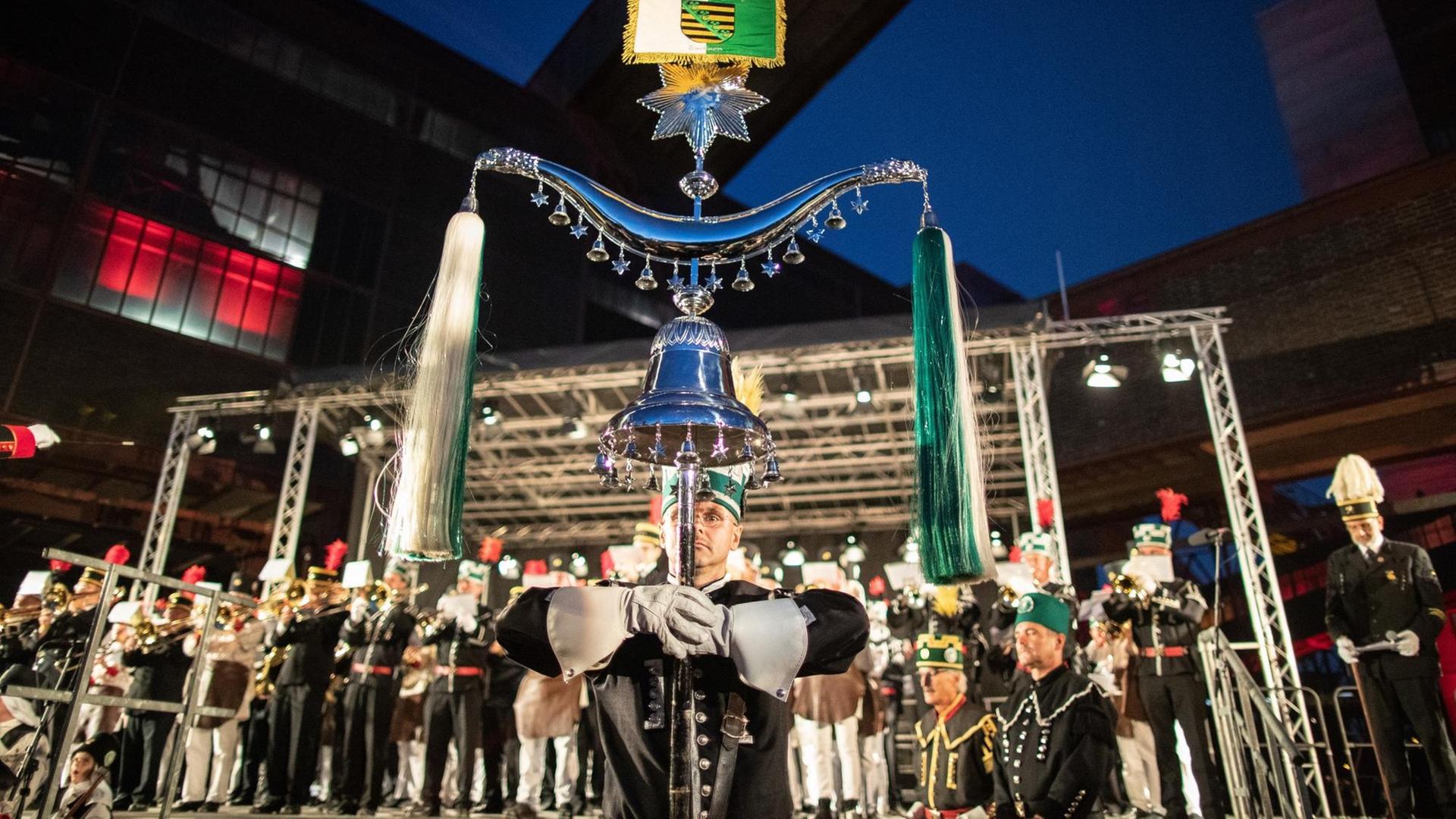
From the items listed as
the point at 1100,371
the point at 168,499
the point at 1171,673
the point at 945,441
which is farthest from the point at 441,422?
the point at 168,499

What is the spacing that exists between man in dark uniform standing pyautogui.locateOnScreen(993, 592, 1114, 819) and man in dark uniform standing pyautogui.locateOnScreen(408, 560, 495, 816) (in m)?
5.37

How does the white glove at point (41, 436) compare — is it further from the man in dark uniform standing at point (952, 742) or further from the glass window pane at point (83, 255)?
the glass window pane at point (83, 255)

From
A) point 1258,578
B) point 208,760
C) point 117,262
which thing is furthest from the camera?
point 117,262

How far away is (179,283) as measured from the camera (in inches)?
623

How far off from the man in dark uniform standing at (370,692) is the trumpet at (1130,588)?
6185mm

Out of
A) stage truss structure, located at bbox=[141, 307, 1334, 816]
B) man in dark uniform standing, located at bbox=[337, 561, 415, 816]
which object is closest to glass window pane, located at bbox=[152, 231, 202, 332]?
stage truss structure, located at bbox=[141, 307, 1334, 816]

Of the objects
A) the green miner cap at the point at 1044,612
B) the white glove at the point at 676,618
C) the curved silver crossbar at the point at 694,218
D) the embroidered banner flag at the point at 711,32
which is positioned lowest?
the white glove at the point at 676,618

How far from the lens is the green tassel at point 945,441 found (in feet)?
6.81

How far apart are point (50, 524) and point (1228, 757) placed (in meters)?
14.9

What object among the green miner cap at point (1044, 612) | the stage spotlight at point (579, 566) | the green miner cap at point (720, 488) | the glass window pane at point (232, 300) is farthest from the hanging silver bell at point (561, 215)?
the glass window pane at point (232, 300)

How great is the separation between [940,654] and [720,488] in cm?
353

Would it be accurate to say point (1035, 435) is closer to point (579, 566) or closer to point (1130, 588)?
point (1130, 588)

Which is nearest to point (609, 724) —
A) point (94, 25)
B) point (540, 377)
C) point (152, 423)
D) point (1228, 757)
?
point (1228, 757)

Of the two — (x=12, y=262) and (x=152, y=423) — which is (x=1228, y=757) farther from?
(x=12, y=262)
